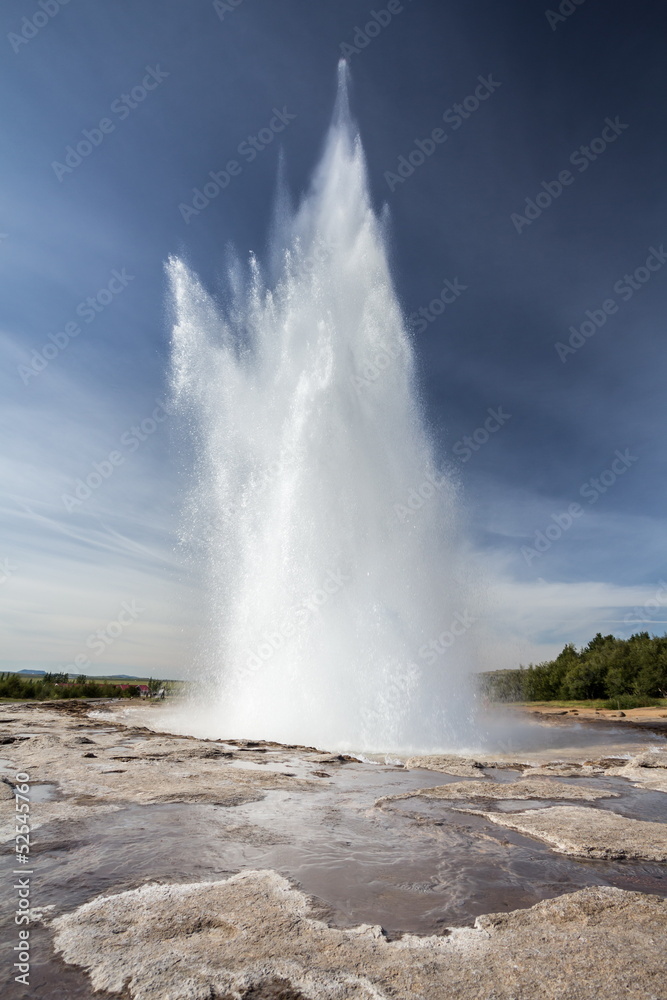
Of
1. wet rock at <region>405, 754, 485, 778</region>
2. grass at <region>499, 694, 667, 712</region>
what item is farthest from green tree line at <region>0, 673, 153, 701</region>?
grass at <region>499, 694, 667, 712</region>

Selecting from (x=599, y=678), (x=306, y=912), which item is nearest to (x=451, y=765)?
(x=306, y=912)

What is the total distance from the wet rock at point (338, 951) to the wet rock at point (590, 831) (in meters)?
1.39

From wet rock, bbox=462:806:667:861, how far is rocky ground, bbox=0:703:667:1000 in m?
0.03

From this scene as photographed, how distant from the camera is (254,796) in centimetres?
733

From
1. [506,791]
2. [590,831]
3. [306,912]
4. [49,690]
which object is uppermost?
[306,912]

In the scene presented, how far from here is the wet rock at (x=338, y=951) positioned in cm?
270

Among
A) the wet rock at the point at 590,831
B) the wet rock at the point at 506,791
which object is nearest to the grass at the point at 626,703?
the wet rock at the point at 506,791

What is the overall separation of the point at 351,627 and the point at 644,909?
1279cm

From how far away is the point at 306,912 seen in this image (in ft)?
11.9

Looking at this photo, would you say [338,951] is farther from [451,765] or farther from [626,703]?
[626,703]

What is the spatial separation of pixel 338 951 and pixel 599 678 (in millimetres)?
62997

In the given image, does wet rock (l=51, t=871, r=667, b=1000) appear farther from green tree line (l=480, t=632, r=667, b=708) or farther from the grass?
the grass

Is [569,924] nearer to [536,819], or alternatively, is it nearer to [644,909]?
[644,909]

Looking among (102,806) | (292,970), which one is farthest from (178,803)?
(292,970)
